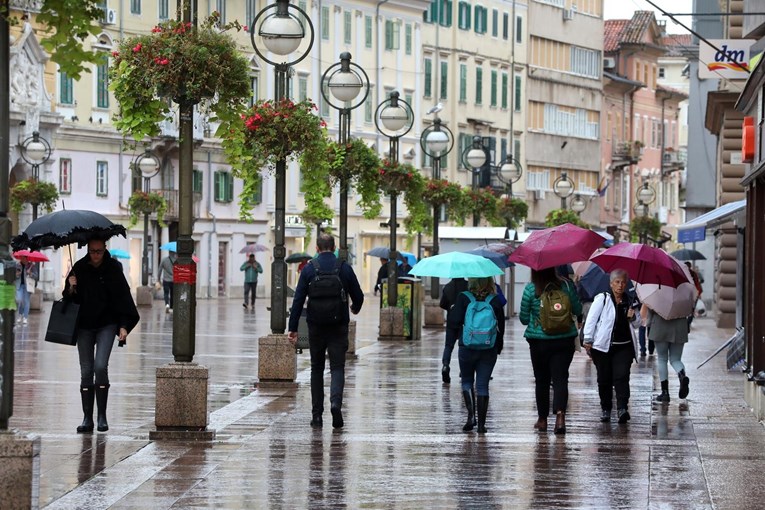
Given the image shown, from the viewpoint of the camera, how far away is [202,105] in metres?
18.2

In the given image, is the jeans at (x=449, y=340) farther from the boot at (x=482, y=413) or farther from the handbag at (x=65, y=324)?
the handbag at (x=65, y=324)

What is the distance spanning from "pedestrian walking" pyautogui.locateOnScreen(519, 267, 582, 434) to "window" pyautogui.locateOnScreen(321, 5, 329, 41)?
67205mm

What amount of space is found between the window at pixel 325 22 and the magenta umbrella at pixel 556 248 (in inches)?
2563

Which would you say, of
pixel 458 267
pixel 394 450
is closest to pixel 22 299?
pixel 458 267

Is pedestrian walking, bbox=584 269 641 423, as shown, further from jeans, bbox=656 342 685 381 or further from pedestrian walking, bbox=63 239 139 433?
pedestrian walking, bbox=63 239 139 433

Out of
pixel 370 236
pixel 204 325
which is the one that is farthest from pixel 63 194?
pixel 204 325

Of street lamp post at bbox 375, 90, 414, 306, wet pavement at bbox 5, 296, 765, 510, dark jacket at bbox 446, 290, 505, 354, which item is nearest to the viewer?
wet pavement at bbox 5, 296, 765, 510

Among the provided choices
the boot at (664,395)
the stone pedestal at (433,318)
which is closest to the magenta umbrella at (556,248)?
the boot at (664,395)

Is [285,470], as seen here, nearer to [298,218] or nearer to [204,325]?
[204,325]

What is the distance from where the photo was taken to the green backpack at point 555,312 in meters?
Result: 17.9

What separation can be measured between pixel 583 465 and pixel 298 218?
67253 mm

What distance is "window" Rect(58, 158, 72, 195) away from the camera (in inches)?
2790

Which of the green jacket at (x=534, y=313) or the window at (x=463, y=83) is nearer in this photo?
the green jacket at (x=534, y=313)

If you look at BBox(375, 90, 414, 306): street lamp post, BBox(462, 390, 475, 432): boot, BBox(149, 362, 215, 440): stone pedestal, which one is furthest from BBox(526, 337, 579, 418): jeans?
BBox(375, 90, 414, 306): street lamp post
